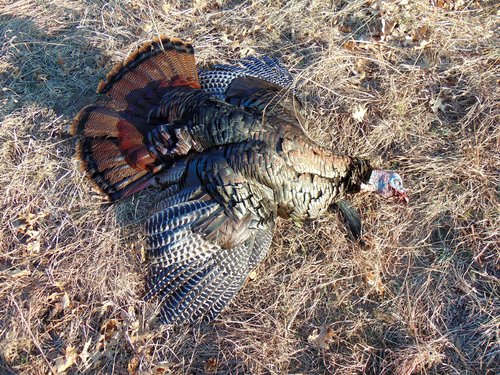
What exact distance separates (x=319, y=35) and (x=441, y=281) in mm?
2417

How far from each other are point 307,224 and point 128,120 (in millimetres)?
1588

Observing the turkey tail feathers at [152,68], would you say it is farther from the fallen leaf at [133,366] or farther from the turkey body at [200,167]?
the fallen leaf at [133,366]

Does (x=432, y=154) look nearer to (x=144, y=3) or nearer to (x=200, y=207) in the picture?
(x=200, y=207)

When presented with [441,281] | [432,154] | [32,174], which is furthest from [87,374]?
[432,154]

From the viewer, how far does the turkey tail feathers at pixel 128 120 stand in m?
3.36

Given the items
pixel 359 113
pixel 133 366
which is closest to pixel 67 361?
pixel 133 366

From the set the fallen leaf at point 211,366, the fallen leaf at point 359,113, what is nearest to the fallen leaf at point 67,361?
the fallen leaf at point 211,366

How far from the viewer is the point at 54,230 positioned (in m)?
3.56

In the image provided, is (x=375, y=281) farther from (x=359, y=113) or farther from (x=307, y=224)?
(x=359, y=113)

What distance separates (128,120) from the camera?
340 cm

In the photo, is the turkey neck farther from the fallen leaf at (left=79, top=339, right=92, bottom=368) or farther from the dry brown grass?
the fallen leaf at (left=79, top=339, right=92, bottom=368)

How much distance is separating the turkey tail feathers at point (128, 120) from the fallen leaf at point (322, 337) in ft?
5.34

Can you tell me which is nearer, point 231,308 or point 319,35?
point 231,308

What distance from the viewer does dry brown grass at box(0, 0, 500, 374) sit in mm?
3203
